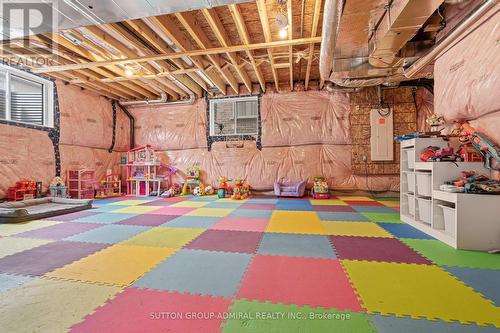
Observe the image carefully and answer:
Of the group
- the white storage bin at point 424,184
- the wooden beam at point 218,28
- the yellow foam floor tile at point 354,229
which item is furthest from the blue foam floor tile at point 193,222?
the wooden beam at point 218,28

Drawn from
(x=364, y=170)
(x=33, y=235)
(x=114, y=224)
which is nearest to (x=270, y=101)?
(x=364, y=170)

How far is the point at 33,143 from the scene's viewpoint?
5.77 metres

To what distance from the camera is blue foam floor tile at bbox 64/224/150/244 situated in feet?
9.96

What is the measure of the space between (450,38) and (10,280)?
6291mm

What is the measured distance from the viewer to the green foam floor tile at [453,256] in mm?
2260

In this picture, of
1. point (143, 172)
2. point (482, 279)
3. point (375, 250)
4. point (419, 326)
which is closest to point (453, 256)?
point (482, 279)

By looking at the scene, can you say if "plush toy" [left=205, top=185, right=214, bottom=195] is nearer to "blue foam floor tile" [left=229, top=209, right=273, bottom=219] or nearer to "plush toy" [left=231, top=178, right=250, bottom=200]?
"plush toy" [left=231, top=178, right=250, bottom=200]

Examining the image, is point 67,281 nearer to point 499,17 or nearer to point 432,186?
point 432,186

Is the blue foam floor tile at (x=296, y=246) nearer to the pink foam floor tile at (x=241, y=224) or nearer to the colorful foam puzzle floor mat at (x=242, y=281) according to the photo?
the colorful foam puzzle floor mat at (x=242, y=281)

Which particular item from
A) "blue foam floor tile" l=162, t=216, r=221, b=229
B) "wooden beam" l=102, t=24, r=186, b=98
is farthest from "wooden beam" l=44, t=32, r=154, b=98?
"blue foam floor tile" l=162, t=216, r=221, b=229

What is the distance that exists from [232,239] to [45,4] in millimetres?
4172

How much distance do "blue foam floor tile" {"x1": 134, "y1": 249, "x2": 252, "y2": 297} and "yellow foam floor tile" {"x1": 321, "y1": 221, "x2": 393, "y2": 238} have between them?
169cm

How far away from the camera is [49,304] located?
1638mm

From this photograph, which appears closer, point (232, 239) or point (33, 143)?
point (232, 239)
